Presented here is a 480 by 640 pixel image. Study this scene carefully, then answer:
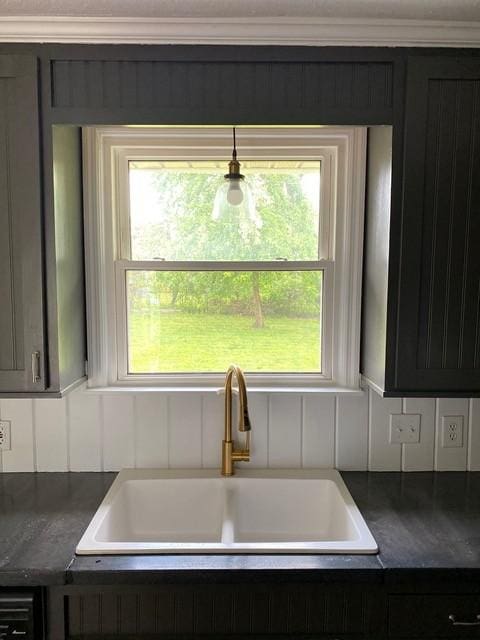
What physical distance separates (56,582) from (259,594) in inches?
19.5

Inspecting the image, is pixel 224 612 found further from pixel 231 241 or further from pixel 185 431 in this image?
pixel 231 241

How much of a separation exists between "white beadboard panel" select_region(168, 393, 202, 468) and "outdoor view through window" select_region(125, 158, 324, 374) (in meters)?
0.15

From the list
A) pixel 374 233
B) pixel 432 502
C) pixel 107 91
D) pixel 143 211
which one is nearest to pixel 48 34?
pixel 107 91

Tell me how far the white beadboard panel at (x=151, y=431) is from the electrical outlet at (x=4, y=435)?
461 millimetres

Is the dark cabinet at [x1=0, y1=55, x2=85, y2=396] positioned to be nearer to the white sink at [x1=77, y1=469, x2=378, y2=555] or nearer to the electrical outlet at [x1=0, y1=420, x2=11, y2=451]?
the electrical outlet at [x1=0, y1=420, x2=11, y2=451]

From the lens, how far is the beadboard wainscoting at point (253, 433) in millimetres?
1565

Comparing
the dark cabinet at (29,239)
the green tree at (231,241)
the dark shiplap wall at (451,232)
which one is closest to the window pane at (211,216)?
the green tree at (231,241)

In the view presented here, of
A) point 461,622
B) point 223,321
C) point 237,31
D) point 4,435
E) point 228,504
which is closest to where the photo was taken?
point 461,622

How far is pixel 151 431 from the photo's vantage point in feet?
5.17

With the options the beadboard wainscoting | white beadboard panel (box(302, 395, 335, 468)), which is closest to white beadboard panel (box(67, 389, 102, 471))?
the beadboard wainscoting

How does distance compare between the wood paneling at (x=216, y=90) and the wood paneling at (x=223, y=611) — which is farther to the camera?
the wood paneling at (x=216, y=90)

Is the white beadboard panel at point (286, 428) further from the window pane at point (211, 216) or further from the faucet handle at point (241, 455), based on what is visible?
the window pane at point (211, 216)

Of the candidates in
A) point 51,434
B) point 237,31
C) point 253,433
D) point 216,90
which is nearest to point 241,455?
point 253,433

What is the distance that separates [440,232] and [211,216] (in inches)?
31.5
